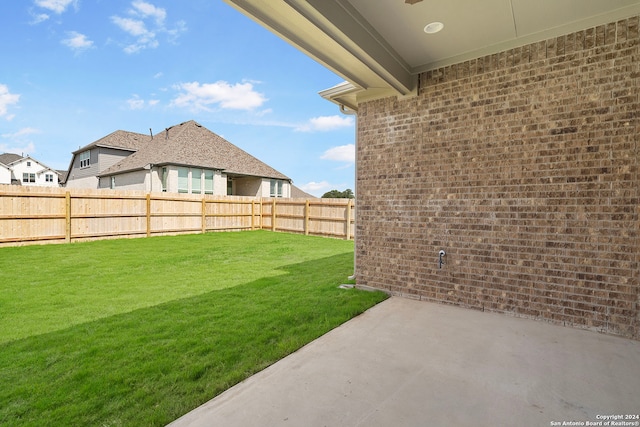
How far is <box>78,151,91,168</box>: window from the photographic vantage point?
21202 millimetres

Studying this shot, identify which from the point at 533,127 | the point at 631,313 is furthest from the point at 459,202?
the point at 631,313

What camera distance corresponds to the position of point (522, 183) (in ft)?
11.5

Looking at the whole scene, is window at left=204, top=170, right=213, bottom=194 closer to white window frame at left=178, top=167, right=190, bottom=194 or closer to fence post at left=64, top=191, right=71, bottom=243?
white window frame at left=178, top=167, right=190, bottom=194

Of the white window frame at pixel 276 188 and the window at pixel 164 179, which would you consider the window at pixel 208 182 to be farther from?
the white window frame at pixel 276 188

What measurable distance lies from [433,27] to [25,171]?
42867 mm

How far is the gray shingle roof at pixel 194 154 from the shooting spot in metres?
16.8

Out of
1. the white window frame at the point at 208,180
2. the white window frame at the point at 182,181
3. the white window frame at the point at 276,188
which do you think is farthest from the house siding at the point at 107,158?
the white window frame at the point at 276,188

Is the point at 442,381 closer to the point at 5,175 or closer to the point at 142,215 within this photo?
the point at 142,215

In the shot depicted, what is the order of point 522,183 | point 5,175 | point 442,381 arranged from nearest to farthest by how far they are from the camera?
point 442,381 → point 522,183 → point 5,175

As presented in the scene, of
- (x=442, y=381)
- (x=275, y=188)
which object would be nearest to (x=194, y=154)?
Result: (x=275, y=188)

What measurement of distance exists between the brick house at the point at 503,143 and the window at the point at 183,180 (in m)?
14.4

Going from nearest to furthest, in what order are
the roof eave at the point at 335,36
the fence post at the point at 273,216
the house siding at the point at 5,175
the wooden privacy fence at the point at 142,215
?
the roof eave at the point at 335,36
the wooden privacy fence at the point at 142,215
the fence post at the point at 273,216
the house siding at the point at 5,175

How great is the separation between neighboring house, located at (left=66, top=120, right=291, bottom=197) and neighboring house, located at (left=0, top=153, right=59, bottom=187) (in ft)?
43.9

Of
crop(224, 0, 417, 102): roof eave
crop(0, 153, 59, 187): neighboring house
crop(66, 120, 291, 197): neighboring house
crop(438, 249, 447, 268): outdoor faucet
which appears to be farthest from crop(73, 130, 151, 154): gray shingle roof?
crop(438, 249, 447, 268): outdoor faucet
